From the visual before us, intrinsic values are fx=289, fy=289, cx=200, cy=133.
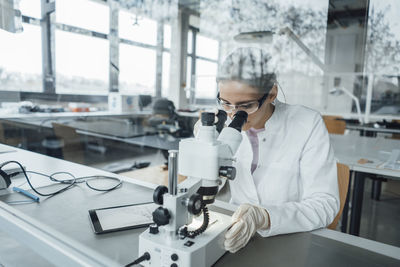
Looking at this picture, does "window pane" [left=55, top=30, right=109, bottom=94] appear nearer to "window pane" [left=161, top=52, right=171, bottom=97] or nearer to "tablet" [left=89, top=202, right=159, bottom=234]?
"window pane" [left=161, top=52, right=171, bottom=97]

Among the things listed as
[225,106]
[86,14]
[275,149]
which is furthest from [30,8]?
[275,149]

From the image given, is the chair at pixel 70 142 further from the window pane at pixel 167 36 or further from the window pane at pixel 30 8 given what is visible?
the window pane at pixel 167 36

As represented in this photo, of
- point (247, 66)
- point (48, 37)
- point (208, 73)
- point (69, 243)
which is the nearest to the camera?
point (69, 243)

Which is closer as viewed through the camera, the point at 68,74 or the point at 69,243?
the point at 69,243

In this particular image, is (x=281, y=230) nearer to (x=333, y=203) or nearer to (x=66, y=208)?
(x=333, y=203)

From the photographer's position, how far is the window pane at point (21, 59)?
1.91m

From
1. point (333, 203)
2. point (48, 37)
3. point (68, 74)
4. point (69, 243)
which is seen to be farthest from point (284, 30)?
point (68, 74)

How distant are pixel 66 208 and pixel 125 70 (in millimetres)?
1816

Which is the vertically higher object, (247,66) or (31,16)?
(31,16)

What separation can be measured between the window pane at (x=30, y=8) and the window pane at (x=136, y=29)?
54 cm

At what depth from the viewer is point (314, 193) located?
0.96 metres

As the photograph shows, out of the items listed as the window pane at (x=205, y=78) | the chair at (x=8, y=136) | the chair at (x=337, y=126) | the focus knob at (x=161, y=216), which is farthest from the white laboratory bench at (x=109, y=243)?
the chair at (x=337, y=126)

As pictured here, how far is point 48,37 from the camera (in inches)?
92.8

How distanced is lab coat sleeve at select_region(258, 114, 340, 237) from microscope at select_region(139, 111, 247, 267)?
24cm
